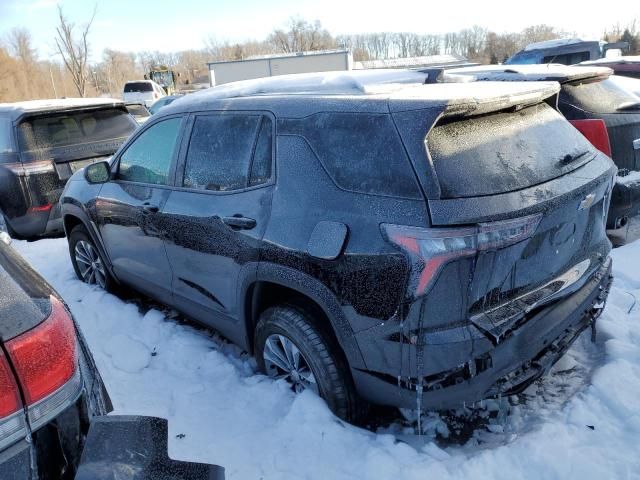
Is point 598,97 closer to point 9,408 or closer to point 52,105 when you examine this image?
point 9,408

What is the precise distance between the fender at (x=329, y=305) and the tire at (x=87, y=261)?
250cm

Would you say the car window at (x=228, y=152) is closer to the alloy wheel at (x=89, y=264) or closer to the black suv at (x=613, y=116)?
the alloy wheel at (x=89, y=264)

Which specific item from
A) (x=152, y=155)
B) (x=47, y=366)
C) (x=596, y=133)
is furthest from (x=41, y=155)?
(x=596, y=133)

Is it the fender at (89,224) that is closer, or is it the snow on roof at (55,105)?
the fender at (89,224)

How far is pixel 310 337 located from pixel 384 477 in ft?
2.31

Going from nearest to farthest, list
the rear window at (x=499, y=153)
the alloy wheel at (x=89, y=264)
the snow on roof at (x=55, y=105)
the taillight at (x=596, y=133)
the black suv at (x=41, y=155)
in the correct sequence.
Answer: the rear window at (x=499, y=153) < the taillight at (x=596, y=133) < the alloy wheel at (x=89, y=264) < the black suv at (x=41, y=155) < the snow on roof at (x=55, y=105)

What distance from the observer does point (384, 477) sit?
2.18 metres

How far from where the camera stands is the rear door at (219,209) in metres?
2.64

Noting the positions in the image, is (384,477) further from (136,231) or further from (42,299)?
(136,231)

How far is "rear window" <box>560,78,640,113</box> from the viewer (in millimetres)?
4461

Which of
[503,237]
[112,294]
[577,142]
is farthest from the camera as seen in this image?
[112,294]

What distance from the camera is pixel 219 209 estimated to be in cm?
282

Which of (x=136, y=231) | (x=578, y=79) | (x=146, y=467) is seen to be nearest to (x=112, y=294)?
(x=136, y=231)

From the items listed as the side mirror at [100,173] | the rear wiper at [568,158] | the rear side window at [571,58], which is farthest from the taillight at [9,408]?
the rear side window at [571,58]
